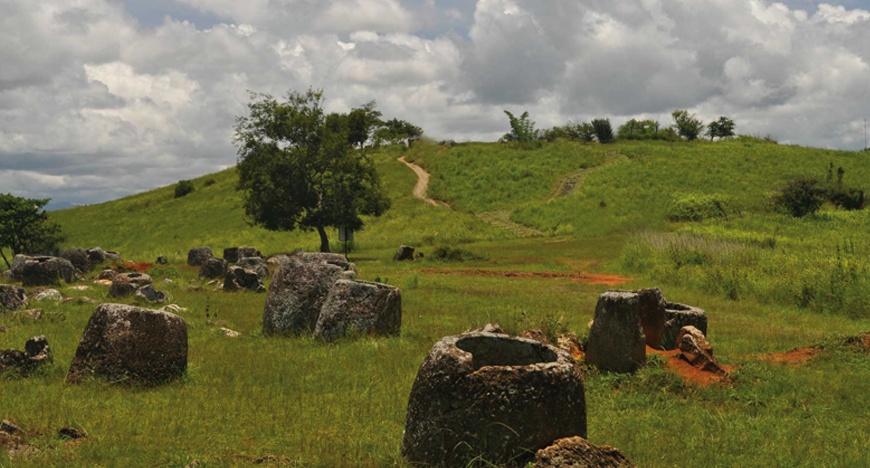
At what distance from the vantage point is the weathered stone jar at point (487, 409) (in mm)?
6457

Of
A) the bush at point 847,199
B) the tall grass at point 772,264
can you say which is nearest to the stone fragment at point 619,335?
the tall grass at point 772,264

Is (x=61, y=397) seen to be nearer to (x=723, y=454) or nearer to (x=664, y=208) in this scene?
(x=723, y=454)

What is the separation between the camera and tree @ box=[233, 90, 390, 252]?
160 feet

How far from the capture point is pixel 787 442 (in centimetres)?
→ 860

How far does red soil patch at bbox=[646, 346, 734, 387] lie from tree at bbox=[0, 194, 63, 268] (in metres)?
41.6

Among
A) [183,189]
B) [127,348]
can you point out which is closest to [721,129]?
[183,189]

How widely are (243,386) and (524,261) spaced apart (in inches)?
1204

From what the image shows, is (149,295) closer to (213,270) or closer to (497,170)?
(213,270)

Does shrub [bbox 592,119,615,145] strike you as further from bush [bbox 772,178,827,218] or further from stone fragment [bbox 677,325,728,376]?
stone fragment [bbox 677,325,728,376]

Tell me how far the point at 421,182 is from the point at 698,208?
34375mm

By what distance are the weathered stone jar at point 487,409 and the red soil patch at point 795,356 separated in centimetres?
881

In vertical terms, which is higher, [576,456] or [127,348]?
[127,348]

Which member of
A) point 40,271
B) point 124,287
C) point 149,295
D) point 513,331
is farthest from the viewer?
point 40,271

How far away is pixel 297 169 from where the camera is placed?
161 feet
